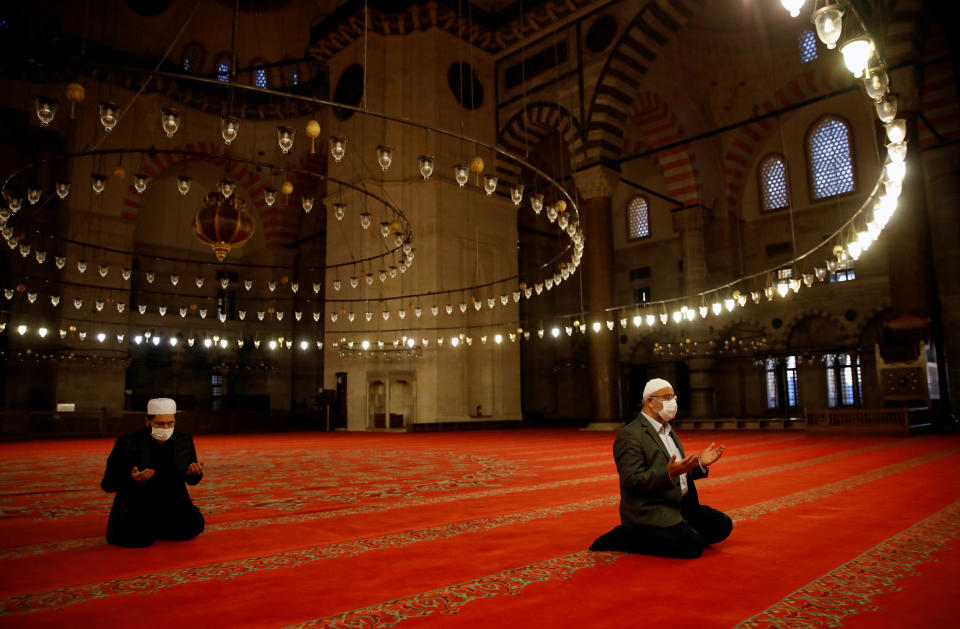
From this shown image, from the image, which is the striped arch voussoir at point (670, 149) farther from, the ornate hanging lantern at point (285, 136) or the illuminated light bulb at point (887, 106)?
the ornate hanging lantern at point (285, 136)

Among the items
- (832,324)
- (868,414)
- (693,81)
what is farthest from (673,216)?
(868,414)

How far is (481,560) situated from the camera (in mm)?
2307

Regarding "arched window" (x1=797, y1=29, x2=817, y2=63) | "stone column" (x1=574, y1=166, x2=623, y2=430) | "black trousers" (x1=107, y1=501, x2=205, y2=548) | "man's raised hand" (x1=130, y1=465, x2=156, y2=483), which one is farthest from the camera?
"arched window" (x1=797, y1=29, x2=817, y2=63)

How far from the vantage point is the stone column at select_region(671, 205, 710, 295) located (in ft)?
46.6

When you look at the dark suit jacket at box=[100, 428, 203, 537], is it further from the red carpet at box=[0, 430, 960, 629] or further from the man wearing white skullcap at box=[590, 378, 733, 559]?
the man wearing white skullcap at box=[590, 378, 733, 559]

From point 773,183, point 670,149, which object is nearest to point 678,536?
A: point 670,149

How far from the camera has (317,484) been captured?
4.65 metres

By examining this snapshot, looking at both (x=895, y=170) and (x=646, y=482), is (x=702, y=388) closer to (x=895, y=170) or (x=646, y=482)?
(x=895, y=170)

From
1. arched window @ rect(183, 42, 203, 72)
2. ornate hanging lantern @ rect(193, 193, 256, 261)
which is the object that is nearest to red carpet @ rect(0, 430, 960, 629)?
ornate hanging lantern @ rect(193, 193, 256, 261)

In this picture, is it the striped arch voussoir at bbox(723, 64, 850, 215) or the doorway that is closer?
the doorway

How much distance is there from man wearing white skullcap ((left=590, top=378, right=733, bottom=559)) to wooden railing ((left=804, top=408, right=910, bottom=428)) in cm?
787

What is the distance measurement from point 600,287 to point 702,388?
4093 mm

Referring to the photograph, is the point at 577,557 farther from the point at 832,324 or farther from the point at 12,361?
the point at 12,361

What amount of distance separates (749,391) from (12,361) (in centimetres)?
1503
